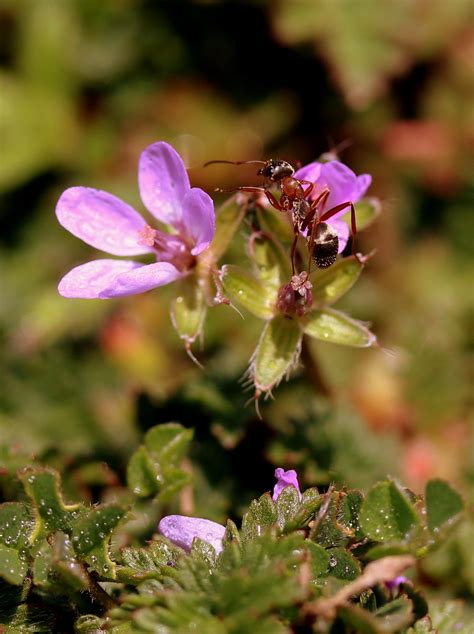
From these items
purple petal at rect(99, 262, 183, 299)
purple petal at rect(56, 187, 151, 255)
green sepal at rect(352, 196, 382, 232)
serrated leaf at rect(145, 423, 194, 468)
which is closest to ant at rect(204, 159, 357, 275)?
green sepal at rect(352, 196, 382, 232)

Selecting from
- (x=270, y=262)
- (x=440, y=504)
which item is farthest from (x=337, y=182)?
(x=440, y=504)

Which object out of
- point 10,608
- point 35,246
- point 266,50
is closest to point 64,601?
point 10,608

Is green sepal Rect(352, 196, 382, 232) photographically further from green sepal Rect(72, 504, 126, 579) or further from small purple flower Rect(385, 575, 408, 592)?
green sepal Rect(72, 504, 126, 579)

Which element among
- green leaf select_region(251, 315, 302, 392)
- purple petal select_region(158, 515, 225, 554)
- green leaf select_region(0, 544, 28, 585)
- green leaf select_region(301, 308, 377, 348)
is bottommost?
green leaf select_region(0, 544, 28, 585)

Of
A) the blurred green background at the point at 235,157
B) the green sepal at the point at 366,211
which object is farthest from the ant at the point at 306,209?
the blurred green background at the point at 235,157

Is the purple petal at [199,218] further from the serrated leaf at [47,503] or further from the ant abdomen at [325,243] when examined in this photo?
the serrated leaf at [47,503]

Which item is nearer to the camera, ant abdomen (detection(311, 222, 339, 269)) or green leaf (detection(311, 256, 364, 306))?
ant abdomen (detection(311, 222, 339, 269))

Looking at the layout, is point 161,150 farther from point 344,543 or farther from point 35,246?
point 35,246
